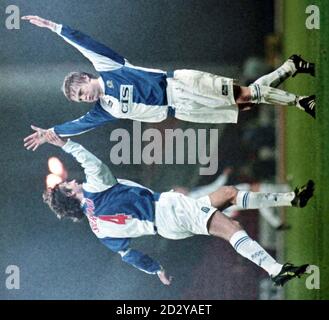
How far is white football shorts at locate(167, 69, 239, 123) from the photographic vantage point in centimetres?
920

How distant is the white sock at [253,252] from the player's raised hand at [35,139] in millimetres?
1003

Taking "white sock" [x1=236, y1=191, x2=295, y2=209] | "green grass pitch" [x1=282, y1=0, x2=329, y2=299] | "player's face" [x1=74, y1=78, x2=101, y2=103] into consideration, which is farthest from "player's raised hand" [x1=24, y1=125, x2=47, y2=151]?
"green grass pitch" [x1=282, y1=0, x2=329, y2=299]

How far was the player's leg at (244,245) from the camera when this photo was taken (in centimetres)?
921

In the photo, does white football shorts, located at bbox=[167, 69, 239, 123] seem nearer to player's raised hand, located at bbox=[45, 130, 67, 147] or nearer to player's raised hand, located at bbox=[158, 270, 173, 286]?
player's raised hand, located at bbox=[45, 130, 67, 147]

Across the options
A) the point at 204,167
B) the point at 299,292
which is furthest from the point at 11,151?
the point at 299,292

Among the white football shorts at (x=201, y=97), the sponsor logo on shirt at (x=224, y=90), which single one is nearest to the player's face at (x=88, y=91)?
the white football shorts at (x=201, y=97)

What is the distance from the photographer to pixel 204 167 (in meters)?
9.22

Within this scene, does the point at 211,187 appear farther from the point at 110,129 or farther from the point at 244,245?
the point at 110,129

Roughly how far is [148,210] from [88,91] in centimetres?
62

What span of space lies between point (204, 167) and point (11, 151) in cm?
91

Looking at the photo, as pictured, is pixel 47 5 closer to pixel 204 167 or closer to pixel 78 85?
pixel 78 85

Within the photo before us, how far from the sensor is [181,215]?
923cm

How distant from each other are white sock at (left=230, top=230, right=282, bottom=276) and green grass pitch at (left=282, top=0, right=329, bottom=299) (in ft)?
0.25

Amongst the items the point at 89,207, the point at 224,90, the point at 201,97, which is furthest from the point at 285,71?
the point at 89,207
